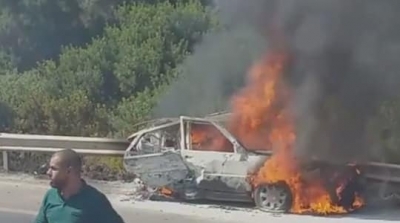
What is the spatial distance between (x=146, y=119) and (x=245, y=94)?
3.42 metres

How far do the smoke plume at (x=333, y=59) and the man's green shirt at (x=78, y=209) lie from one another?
886 cm

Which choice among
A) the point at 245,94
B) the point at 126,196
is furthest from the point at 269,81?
the point at 126,196

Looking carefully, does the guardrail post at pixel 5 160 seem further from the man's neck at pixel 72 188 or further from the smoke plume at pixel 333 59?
the man's neck at pixel 72 188

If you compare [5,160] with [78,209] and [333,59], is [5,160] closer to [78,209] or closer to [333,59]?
[333,59]

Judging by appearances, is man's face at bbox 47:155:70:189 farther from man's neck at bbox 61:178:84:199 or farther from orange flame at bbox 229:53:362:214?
orange flame at bbox 229:53:362:214

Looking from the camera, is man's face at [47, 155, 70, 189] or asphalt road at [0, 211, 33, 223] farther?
asphalt road at [0, 211, 33, 223]

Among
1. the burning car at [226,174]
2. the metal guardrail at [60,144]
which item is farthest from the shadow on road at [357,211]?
the metal guardrail at [60,144]

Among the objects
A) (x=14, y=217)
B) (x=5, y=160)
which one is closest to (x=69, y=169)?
(x=14, y=217)

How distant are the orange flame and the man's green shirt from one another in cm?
803

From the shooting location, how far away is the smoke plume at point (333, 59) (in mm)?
14438

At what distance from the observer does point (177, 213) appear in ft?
42.1

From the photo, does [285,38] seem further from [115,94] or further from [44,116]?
[115,94]

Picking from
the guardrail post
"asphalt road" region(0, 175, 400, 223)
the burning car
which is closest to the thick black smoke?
the burning car

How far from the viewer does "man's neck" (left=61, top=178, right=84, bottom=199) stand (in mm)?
5012
